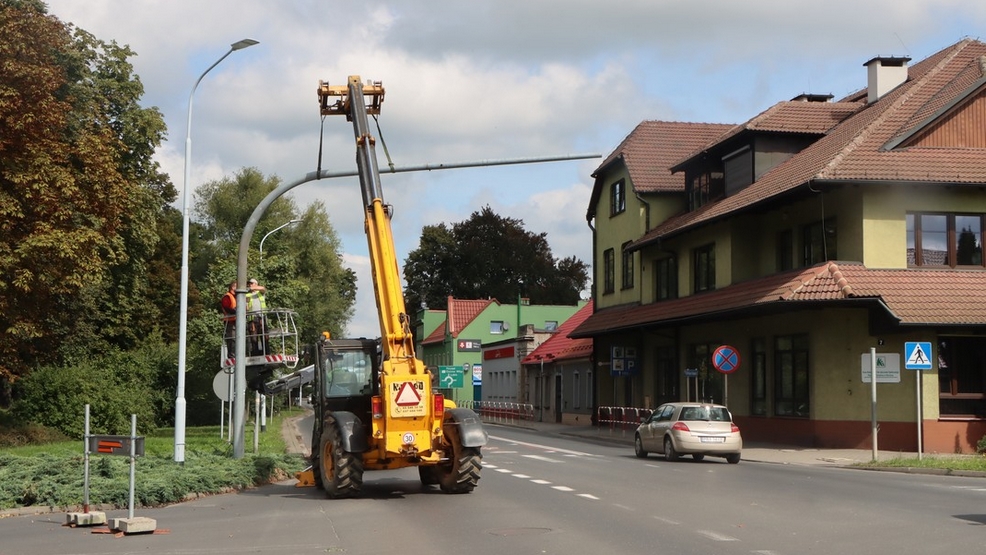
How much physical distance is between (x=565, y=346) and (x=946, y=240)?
29470 mm

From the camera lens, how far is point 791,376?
3328cm

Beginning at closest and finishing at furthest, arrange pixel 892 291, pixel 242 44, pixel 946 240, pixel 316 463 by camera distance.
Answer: pixel 316 463 < pixel 242 44 < pixel 892 291 < pixel 946 240

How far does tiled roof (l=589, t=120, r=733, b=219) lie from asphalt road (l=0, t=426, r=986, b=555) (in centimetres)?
2380

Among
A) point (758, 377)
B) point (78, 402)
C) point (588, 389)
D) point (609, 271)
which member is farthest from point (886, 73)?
point (78, 402)

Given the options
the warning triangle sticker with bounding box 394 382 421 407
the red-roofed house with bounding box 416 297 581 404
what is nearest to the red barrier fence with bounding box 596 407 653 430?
the warning triangle sticker with bounding box 394 382 421 407

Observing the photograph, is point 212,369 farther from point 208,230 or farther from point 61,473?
point 208,230

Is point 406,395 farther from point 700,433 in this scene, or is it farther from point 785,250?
point 785,250

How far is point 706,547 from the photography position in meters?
11.7

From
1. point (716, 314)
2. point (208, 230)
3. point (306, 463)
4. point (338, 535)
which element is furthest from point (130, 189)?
point (208, 230)

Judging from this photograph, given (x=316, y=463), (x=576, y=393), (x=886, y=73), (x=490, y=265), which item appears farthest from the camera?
(x=490, y=265)

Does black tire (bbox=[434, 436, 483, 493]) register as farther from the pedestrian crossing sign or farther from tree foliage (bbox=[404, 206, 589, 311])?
tree foliage (bbox=[404, 206, 589, 311])

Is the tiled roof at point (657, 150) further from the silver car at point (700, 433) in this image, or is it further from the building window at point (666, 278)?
the silver car at point (700, 433)

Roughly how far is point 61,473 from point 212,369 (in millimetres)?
24908

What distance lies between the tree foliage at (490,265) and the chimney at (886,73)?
170 ft
